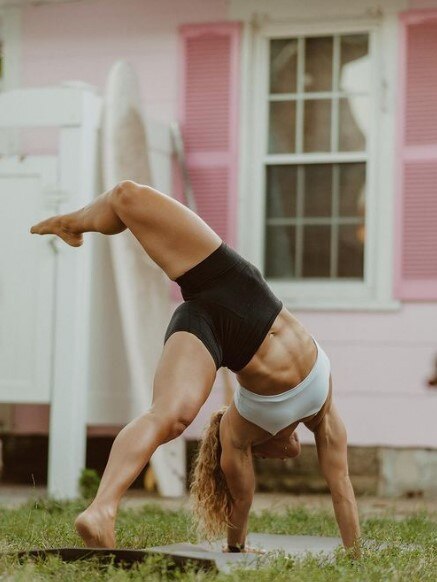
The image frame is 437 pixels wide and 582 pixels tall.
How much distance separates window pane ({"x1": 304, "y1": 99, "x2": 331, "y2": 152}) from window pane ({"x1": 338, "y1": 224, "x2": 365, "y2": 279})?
0.58 metres

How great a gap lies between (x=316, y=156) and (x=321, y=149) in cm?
7

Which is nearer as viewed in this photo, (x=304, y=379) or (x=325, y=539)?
(x=304, y=379)

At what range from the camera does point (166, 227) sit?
14.2 ft

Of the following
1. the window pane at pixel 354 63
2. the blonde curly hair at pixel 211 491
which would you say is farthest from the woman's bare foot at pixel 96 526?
the window pane at pixel 354 63

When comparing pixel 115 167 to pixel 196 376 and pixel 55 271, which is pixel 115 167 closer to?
pixel 55 271

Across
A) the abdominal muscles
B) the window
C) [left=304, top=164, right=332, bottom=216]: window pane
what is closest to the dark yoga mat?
the abdominal muscles

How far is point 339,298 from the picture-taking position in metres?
8.73

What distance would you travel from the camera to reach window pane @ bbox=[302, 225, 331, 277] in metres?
8.90

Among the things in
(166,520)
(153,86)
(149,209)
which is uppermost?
(153,86)

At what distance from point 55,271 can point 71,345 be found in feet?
1.56

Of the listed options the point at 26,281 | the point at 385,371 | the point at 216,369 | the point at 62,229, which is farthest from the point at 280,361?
the point at 385,371

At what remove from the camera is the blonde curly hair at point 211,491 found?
4832 millimetres

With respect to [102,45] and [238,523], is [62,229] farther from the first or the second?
[102,45]

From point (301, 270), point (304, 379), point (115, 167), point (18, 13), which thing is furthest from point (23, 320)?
point (304, 379)
